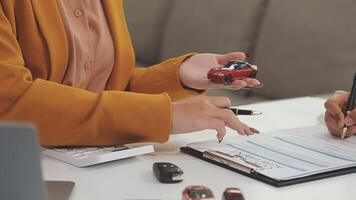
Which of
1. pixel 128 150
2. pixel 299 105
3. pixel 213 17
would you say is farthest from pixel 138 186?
pixel 213 17

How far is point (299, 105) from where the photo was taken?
59.2 inches

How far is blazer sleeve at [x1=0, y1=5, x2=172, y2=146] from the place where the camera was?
997 millimetres

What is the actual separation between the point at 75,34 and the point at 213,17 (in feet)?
4.47

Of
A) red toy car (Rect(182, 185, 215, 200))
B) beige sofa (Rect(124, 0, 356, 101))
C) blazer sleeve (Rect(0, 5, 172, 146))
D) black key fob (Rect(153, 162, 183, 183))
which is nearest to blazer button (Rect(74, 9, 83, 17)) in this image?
blazer sleeve (Rect(0, 5, 172, 146))

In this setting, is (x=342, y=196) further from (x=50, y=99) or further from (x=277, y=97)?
(x=277, y=97)

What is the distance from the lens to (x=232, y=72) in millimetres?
1105

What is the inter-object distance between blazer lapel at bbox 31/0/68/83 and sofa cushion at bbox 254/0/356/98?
126 cm

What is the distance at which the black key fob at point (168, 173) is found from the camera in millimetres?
886

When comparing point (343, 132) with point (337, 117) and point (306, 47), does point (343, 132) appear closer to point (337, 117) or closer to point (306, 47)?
point (337, 117)

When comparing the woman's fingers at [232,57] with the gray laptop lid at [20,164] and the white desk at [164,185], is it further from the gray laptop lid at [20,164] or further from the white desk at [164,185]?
the gray laptop lid at [20,164]

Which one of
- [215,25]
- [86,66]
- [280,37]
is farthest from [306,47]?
[86,66]

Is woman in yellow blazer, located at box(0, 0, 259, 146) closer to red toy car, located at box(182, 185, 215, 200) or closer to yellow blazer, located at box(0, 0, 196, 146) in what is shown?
yellow blazer, located at box(0, 0, 196, 146)

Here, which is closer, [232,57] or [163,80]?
[232,57]

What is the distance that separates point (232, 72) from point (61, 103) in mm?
290
